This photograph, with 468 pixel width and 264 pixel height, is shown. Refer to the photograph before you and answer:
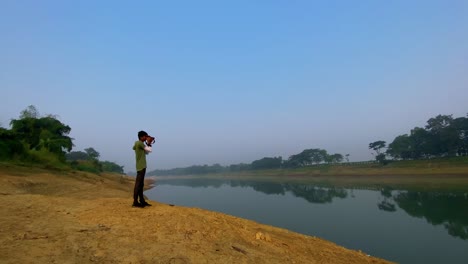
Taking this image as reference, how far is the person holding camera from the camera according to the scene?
771cm

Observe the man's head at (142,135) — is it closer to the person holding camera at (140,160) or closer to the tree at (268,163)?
the person holding camera at (140,160)

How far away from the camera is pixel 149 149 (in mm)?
7844

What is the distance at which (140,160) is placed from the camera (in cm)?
787

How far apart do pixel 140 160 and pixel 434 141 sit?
7223 centimetres

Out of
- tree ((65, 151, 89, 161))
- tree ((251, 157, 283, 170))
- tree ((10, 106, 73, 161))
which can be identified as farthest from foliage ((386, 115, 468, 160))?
tree ((65, 151, 89, 161))

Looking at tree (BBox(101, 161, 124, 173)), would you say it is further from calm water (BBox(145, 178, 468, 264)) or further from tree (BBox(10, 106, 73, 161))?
calm water (BBox(145, 178, 468, 264))

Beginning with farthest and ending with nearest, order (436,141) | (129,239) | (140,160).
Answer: (436,141) → (140,160) → (129,239)

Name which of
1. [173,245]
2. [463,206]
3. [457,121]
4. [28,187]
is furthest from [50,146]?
[457,121]

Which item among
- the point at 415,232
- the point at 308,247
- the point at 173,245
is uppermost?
the point at 173,245

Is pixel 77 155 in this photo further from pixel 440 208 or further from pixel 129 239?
pixel 129 239

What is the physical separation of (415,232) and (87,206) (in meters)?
19.3

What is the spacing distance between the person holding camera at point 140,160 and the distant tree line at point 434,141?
231 feet

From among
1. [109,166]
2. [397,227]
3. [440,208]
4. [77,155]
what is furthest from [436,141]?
[77,155]

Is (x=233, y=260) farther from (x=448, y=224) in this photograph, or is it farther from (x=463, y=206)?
(x=463, y=206)
